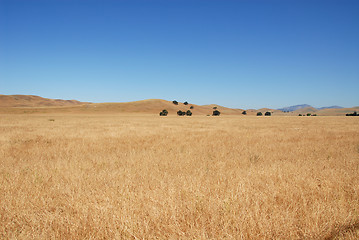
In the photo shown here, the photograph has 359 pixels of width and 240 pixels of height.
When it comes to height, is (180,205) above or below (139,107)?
below

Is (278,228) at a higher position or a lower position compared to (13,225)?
higher

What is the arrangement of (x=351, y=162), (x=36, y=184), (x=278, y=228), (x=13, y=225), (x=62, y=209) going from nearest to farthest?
(x=278, y=228)
(x=13, y=225)
(x=62, y=209)
(x=36, y=184)
(x=351, y=162)

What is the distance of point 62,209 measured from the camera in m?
3.27

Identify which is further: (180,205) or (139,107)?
(139,107)

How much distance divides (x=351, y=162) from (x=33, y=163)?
1054 cm

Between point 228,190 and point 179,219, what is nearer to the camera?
point 179,219

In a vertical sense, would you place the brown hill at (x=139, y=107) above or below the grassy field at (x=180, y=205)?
above

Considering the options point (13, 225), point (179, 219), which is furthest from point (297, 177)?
point (13, 225)

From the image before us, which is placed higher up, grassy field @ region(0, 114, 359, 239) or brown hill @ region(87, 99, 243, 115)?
brown hill @ region(87, 99, 243, 115)

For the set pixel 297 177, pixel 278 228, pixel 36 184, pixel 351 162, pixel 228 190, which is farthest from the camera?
pixel 351 162

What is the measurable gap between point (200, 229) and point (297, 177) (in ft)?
10.4

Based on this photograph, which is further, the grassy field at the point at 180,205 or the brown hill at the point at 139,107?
the brown hill at the point at 139,107

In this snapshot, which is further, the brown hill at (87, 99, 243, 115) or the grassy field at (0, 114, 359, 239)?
the brown hill at (87, 99, 243, 115)

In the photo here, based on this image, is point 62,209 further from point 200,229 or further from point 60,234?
point 200,229
